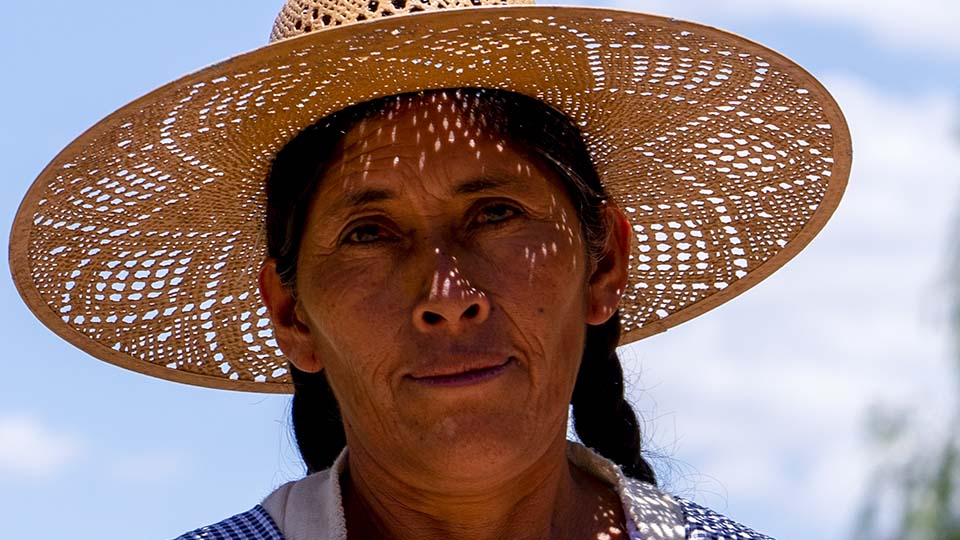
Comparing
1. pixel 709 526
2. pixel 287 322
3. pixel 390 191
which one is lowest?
pixel 709 526

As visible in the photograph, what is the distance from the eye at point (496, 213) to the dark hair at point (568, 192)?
4.9 inches

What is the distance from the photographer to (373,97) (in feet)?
9.84

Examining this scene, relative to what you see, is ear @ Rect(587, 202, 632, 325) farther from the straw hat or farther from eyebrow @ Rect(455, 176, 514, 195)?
eyebrow @ Rect(455, 176, 514, 195)

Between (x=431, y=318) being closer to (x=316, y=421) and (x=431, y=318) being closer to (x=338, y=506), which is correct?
(x=338, y=506)

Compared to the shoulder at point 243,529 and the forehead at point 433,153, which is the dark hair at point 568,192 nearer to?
the forehead at point 433,153

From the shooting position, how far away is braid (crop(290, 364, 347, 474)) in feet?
11.4

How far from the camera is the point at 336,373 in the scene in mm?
3006

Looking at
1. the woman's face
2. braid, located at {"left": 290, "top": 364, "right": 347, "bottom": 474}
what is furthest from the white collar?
braid, located at {"left": 290, "top": 364, "right": 347, "bottom": 474}

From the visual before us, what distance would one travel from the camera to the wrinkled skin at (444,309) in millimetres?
2791

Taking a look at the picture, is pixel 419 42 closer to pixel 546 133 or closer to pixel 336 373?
pixel 546 133

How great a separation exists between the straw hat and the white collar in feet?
1.50

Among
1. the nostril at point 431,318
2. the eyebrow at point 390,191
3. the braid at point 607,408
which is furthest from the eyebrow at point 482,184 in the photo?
the braid at point 607,408

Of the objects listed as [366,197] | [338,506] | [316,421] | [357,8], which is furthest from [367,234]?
[316,421]

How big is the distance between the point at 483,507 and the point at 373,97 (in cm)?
79
